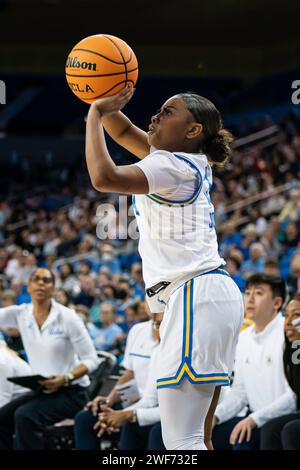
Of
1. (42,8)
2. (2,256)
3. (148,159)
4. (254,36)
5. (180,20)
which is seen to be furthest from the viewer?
(254,36)

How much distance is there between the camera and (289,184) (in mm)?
13828

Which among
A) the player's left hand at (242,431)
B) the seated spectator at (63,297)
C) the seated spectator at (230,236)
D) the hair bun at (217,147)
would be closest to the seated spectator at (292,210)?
the seated spectator at (230,236)

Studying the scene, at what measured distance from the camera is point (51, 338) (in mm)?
6262

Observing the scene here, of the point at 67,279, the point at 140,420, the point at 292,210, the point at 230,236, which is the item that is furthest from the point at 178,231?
the point at 67,279

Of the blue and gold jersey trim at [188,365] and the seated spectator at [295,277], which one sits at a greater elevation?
the seated spectator at [295,277]

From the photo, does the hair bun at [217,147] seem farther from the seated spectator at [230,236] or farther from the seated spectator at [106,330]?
the seated spectator at [230,236]

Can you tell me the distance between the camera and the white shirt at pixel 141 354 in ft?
19.3

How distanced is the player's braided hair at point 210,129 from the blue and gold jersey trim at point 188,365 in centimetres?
62

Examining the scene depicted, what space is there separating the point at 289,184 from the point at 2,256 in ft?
19.3

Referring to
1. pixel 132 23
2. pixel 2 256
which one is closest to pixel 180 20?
pixel 132 23

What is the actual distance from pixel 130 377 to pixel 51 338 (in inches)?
28.8

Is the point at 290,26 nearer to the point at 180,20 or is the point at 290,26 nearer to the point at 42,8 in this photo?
the point at 180,20

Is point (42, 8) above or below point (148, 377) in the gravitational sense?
above

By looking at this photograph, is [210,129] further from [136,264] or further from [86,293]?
[86,293]
